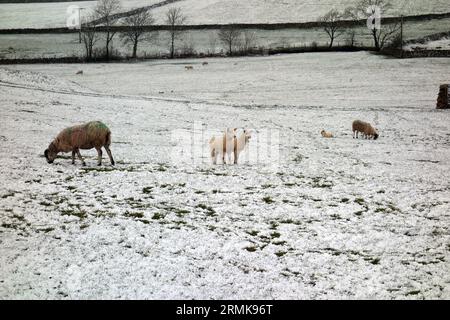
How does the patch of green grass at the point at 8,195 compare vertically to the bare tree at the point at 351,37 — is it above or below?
below

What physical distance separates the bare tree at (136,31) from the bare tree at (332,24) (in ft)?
114

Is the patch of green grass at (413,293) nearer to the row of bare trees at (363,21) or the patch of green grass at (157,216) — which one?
the patch of green grass at (157,216)

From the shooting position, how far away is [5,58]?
63.8 meters

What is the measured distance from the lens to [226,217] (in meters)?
11.1

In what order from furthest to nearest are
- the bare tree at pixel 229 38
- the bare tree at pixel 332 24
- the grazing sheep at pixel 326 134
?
the bare tree at pixel 332 24 → the bare tree at pixel 229 38 → the grazing sheep at pixel 326 134

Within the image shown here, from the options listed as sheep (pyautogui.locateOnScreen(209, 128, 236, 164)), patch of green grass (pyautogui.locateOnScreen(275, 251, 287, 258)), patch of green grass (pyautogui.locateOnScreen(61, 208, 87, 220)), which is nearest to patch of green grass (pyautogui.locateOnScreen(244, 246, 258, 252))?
patch of green grass (pyautogui.locateOnScreen(275, 251, 287, 258))

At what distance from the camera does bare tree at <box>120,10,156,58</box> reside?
74.8 meters

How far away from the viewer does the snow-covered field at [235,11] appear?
9088 cm

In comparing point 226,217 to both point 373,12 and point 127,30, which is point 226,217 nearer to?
point 127,30

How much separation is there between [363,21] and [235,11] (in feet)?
98.2

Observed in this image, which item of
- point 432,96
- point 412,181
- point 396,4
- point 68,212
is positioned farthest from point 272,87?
point 396,4

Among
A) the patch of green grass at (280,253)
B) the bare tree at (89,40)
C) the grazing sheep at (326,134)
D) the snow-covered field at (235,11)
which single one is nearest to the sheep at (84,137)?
the patch of green grass at (280,253)

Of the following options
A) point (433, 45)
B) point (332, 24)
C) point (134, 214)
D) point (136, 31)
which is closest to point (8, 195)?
point (134, 214)

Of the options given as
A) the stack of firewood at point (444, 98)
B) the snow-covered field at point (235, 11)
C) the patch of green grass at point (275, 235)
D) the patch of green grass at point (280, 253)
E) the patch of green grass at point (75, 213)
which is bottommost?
the patch of green grass at point (280, 253)
